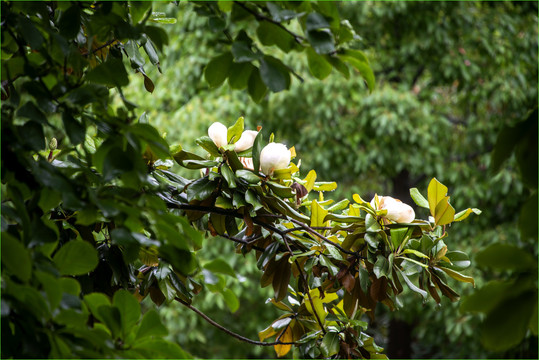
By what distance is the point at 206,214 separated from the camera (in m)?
1.07

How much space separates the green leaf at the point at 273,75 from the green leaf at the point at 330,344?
47 centimetres

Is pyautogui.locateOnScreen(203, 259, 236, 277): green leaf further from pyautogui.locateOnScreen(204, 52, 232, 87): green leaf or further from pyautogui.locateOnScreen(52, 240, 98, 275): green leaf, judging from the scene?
pyautogui.locateOnScreen(204, 52, 232, 87): green leaf

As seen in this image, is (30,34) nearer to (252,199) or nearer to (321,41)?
(321,41)

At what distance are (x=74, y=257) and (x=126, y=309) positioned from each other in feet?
0.25

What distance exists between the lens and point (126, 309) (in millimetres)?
622

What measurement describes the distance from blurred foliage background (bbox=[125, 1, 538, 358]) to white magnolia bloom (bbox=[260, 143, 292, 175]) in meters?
2.94

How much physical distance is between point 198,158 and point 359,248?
0.31m

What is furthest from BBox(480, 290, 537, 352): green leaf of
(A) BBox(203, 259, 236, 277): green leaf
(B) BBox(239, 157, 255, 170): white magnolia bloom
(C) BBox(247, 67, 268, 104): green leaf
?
(B) BBox(239, 157, 255, 170): white magnolia bloom

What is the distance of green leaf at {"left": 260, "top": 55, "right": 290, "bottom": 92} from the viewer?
2.15 feet

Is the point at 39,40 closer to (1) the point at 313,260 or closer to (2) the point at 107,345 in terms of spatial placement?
(2) the point at 107,345

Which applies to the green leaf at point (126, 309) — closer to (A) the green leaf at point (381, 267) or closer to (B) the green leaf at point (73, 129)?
(B) the green leaf at point (73, 129)

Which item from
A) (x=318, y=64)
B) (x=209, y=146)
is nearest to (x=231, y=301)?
(x=318, y=64)

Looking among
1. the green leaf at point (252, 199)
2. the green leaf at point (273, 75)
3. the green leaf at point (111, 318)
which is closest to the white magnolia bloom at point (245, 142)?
the green leaf at point (252, 199)

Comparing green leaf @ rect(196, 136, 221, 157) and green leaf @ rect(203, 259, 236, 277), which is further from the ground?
green leaf @ rect(203, 259, 236, 277)
